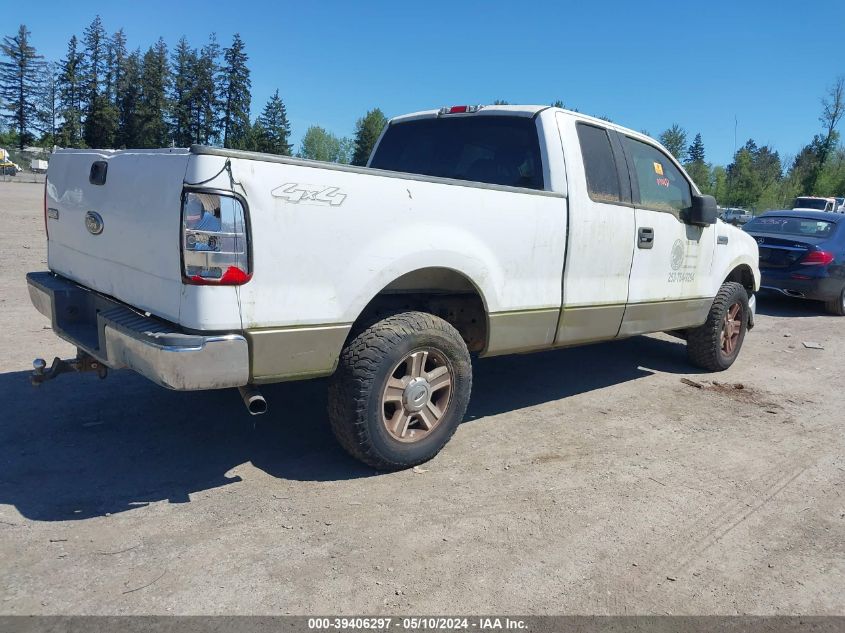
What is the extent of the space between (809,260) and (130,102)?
8994cm

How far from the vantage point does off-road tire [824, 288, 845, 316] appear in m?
10.7

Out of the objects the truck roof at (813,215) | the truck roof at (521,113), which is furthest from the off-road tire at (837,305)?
the truck roof at (521,113)

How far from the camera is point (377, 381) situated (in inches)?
134

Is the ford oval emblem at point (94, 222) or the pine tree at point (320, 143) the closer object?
the ford oval emblem at point (94, 222)

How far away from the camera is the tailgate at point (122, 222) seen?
292 cm

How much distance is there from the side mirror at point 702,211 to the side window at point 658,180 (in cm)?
8

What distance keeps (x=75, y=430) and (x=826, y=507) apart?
176 inches

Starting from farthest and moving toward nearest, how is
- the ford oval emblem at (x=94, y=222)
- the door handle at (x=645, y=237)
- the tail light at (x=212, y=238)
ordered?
the door handle at (x=645, y=237) < the ford oval emblem at (x=94, y=222) < the tail light at (x=212, y=238)

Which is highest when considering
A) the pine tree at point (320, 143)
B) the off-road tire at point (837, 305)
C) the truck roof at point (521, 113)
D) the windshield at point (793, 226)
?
the pine tree at point (320, 143)

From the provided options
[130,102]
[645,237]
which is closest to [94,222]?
[645,237]

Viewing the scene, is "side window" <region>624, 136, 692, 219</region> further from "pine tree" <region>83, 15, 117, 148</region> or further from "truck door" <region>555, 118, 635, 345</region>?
"pine tree" <region>83, 15, 117, 148</region>

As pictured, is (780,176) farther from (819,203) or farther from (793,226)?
(793,226)

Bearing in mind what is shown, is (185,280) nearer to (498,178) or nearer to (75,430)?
(75,430)

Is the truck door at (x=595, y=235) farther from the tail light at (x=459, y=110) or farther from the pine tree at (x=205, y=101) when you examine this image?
the pine tree at (x=205, y=101)
